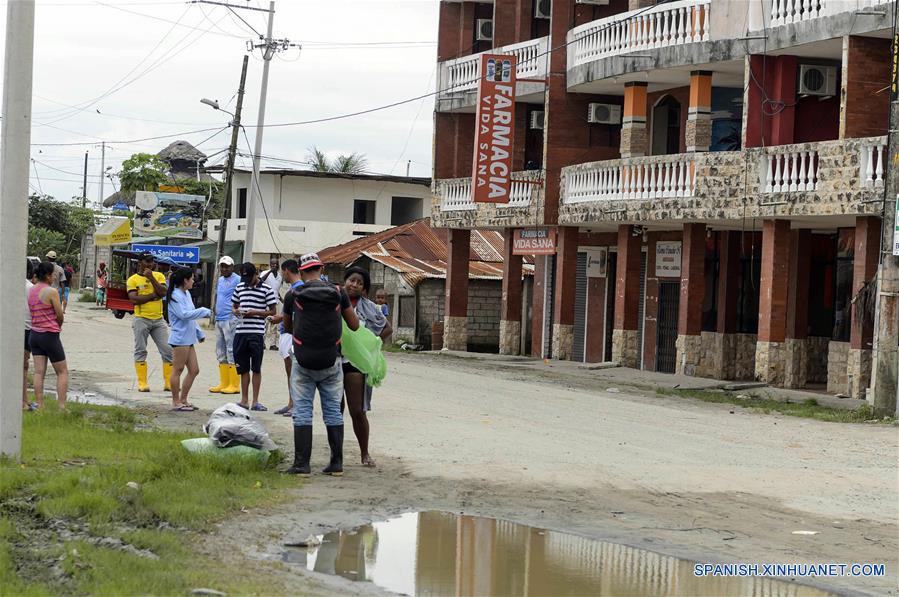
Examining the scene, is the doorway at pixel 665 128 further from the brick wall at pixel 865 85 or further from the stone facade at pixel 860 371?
the stone facade at pixel 860 371

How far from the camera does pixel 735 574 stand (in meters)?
8.10

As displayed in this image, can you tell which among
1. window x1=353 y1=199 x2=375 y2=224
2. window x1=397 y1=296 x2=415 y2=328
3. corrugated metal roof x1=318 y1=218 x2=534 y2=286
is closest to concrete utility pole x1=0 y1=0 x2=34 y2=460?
corrugated metal roof x1=318 y1=218 x2=534 y2=286

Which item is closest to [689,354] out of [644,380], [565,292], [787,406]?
[644,380]

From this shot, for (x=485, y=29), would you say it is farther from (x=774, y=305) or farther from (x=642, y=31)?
(x=774, y=305)

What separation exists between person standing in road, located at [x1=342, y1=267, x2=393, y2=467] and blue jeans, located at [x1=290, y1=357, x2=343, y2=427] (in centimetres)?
41

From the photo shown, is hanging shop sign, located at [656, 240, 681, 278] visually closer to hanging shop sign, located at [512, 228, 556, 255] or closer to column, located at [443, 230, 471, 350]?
hanging shop sign, located at [512, 228, 556, 255]

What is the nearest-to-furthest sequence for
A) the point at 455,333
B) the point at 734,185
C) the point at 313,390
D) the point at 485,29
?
the point at 313,390 → the point at 734,185 → the point at 455,333 → the point at 485,29

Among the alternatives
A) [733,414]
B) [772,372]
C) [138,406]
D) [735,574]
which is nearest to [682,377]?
[772,372]

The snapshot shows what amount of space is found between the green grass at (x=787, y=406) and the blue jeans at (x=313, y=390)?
34.9 ft

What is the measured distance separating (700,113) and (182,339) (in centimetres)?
1570

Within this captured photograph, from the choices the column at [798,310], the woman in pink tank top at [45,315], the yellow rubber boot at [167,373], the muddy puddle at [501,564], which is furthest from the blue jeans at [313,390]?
the column at [798,310]

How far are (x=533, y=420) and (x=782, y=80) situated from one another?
12.5 m

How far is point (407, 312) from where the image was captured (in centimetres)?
4162

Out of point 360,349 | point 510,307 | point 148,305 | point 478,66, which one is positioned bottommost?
point 510,307
